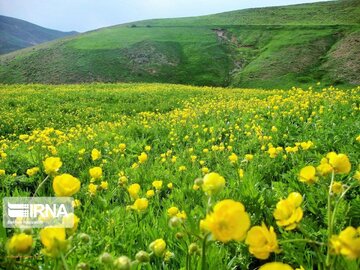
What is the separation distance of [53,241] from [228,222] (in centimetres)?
67

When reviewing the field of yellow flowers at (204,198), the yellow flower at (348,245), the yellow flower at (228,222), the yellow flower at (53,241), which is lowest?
the field of yellow flowers at (204,198)

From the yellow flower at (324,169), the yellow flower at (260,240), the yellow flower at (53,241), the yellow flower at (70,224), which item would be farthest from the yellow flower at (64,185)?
the yellow flower at (324,169)

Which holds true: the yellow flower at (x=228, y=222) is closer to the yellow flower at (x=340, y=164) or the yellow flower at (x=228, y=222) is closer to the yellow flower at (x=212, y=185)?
the yellow flower at (x=212, y=185)

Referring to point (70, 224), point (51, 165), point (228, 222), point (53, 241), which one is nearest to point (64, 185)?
point (70, 224)

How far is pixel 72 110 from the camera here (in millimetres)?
18328

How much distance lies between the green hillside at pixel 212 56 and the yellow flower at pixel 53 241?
4563cm

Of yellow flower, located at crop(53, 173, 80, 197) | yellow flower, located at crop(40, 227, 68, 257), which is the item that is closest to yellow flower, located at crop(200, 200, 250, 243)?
yellow flower, located at crop(40, 227, 68, 257)

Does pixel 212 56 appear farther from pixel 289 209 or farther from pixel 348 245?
pixel 348 245

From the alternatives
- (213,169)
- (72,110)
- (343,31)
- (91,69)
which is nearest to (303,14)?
(343,31)

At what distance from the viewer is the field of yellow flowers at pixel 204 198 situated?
1332 millimetres

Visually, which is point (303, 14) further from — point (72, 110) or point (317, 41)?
point (72, 110)

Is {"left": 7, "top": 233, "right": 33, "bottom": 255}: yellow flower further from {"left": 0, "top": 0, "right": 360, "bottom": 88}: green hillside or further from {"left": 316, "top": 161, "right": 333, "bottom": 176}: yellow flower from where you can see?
{"left": 0, "top": 0, "right": 360, "bottom": 88}: green hillside

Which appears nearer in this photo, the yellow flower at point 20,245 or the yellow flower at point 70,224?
the yellow flower at point 20,245

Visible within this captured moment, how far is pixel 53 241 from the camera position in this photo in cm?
130
